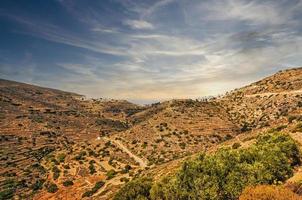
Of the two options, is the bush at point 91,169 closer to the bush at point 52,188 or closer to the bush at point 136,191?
the bush at point 52,188

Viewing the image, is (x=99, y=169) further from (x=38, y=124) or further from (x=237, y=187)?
(x=38, y=124)

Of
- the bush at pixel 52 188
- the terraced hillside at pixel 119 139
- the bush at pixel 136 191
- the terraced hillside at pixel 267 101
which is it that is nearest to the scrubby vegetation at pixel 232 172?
the bush at pixel 136 191

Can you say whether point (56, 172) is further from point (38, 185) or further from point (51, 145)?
point (51, 145)

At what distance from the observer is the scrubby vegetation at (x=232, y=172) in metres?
24.8

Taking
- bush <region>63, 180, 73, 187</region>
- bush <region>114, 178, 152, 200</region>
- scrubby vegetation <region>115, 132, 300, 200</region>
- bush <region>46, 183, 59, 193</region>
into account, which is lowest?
bush <region>46, 183, 59, 193</region>

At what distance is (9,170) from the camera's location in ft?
294

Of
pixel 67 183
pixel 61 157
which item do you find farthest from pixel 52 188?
pixel 61 157

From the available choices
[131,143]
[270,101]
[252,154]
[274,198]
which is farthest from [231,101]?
[274,198]

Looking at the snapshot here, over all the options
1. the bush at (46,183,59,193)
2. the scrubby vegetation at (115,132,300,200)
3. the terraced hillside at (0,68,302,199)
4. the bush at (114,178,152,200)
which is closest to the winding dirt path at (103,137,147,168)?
the terraced hillside at (0,68,302,199)

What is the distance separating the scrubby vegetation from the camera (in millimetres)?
24828

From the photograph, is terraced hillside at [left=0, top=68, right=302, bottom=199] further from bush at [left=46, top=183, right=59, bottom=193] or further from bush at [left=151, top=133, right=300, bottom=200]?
bush at [left=151, top=133, right=300, bottom=200]

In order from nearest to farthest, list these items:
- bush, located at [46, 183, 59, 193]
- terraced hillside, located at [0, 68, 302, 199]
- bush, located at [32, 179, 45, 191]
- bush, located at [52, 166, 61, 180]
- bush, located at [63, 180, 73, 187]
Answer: terraced hillside, located at [0, 68, 302, 199]
bush, located at [46, 183, 59, 193]
bush, located at [63, 180, 73, 187]
bush, located at [32, 179, 45, 191]
bush, located at [52, 166, 61, 180]

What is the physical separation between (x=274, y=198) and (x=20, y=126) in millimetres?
134110

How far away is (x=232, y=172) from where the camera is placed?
84.2 feet
